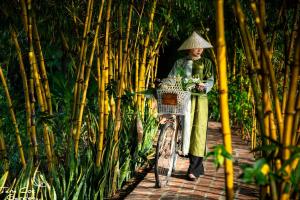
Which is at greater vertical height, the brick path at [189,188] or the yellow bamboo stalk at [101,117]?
the yellow bamboo stalk at [101,117]

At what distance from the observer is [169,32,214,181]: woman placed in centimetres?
502

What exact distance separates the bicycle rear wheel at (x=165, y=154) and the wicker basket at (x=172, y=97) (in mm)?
407

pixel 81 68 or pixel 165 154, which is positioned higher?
pixel 81 68

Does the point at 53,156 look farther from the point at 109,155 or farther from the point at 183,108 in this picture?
the point at 183,108

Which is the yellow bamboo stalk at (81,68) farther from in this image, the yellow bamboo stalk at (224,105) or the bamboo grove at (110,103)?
the yellow bamboo stalk at (224,105)

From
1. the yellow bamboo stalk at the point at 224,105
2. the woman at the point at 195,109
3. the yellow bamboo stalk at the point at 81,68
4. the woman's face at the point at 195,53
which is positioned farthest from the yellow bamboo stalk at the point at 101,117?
the yellow bamboo stalk at the point at 224,105

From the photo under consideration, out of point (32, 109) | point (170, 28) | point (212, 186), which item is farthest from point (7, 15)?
point (170, 28)

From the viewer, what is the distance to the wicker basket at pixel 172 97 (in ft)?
15.0

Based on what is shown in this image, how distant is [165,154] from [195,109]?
22.5 inches

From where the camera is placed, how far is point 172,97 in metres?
4.57

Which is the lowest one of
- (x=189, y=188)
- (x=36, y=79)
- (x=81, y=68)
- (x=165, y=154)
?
(x=189, y=188)

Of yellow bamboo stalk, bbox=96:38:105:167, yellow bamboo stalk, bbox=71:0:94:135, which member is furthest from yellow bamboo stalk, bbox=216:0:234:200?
yellow bamboo stalk, bbox=96:38:105:167

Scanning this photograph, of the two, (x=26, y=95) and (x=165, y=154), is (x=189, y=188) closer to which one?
(x=165, y=154)

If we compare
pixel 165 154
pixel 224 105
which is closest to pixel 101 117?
pixel 165 154
